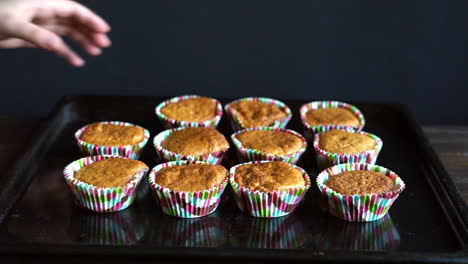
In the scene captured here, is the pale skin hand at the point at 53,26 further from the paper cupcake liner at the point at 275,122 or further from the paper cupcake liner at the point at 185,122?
the paper cupcake liner at the point at 275,122

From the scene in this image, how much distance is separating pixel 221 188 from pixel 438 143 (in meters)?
1.29

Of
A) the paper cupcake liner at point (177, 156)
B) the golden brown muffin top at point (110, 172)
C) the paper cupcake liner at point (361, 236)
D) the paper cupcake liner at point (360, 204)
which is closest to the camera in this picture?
the paper cupcake liner at point (361, 236)

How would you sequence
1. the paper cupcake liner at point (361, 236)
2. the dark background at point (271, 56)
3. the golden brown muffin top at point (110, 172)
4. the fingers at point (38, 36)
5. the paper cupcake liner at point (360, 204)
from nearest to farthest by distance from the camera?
the fingers at point (38, 36), the paper cupcake liner at point (361, 236), the paper cupcake liner at point (360, 204), the golden brown muffin top at point (110, 172), the dark background at point (271, 56)

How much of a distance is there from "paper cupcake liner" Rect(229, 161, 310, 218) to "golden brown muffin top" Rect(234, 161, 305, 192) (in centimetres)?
3

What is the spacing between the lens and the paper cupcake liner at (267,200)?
2727 mm

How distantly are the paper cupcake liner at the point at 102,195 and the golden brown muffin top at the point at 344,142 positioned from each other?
0.88m

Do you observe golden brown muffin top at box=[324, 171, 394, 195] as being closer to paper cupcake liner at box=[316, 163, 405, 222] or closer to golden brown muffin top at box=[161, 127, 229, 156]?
paper cupcake liner at box=[316, 163, 405, 222]

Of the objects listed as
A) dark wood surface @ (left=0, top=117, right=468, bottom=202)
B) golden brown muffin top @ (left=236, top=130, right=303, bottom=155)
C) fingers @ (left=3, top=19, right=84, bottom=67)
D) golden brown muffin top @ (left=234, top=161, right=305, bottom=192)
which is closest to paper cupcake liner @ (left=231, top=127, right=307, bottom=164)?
golden brown muffin top @ (left=236, top=130, right=303, bottom=155)

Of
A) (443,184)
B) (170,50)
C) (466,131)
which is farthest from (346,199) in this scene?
(170,50)

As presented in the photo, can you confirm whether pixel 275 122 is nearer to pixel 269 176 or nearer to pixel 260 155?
pixel 260 155

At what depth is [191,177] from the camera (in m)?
2.83

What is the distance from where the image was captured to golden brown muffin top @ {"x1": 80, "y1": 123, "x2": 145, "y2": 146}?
324 cm

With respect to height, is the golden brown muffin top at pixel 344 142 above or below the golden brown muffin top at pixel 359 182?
below

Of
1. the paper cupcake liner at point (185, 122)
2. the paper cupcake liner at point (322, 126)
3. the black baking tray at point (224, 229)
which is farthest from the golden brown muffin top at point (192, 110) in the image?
the black baking tray at point (224, 229)
